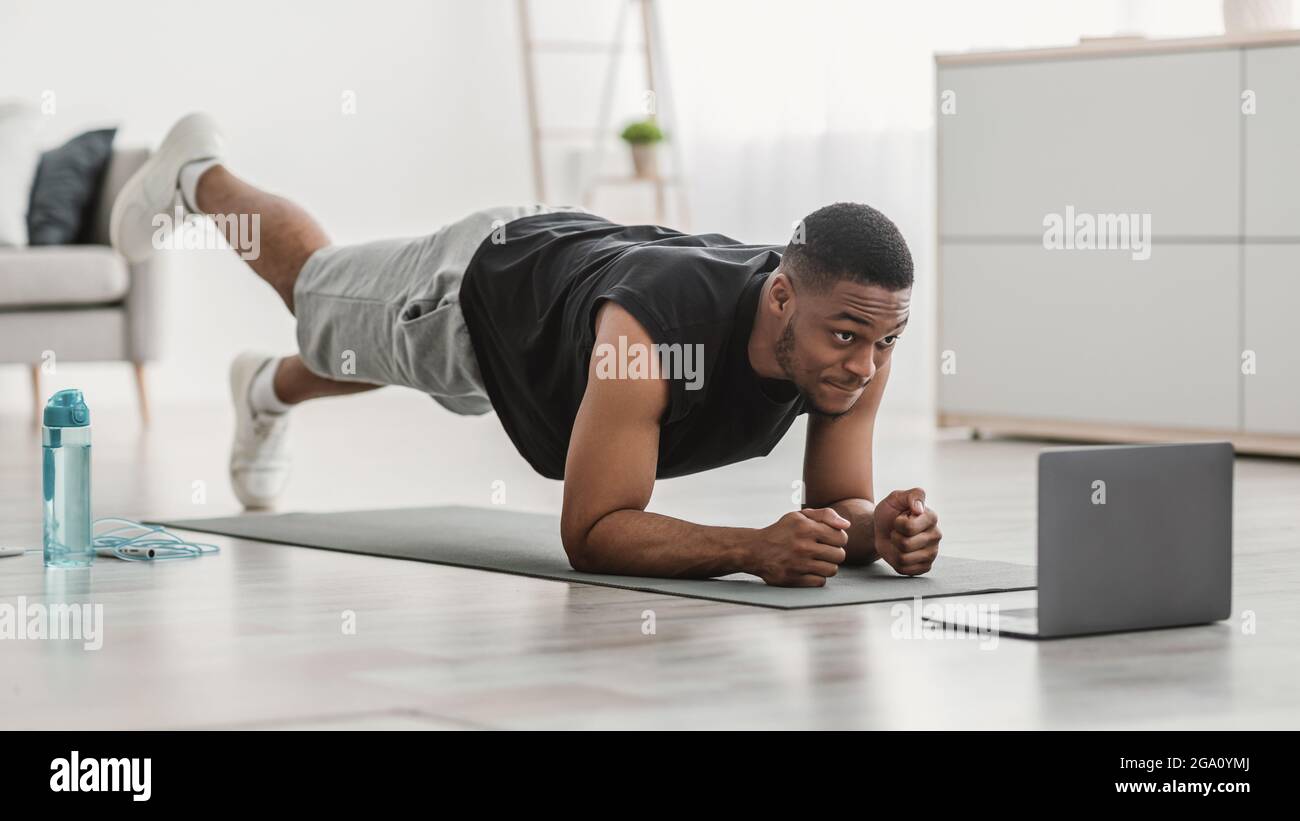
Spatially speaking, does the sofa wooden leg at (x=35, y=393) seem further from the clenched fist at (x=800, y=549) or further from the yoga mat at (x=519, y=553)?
the clenched fist at (x=800, y=549)

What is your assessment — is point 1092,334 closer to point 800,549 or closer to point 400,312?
point 400,312

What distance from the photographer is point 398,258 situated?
3.12 metres

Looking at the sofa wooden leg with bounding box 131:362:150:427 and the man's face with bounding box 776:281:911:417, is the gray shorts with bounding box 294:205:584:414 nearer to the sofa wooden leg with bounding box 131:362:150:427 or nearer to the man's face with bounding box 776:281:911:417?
the man's face with bounding box 776:281:911:417

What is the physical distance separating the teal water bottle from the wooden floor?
0.17 feet

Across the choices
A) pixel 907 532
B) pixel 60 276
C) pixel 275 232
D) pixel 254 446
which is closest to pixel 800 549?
pixel 907 532

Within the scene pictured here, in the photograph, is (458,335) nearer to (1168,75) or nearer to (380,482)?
(380,482)

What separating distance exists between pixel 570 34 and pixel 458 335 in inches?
186

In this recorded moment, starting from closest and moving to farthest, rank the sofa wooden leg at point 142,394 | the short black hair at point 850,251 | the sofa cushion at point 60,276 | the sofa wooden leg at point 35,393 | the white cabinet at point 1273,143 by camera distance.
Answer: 1. the short black hair at point 850,251
2. the white cabinet at point 1273,143
3. the sofa cushion at point 60,276
4. the sofa wooden leg at point 142,394
5. the sofa wooden leg at point 35,393

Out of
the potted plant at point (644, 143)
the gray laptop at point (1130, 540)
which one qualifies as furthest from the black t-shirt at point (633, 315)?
the potted plant at point (644, 143)

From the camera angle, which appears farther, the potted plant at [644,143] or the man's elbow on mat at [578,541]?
the potted plant at [644,143]

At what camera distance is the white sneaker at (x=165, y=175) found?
3471 mm

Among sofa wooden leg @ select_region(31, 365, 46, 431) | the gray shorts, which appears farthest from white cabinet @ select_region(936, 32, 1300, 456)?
sofa wooden leg @ select_region(31, 365, 46, 431)

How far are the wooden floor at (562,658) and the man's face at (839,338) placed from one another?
28 cm
